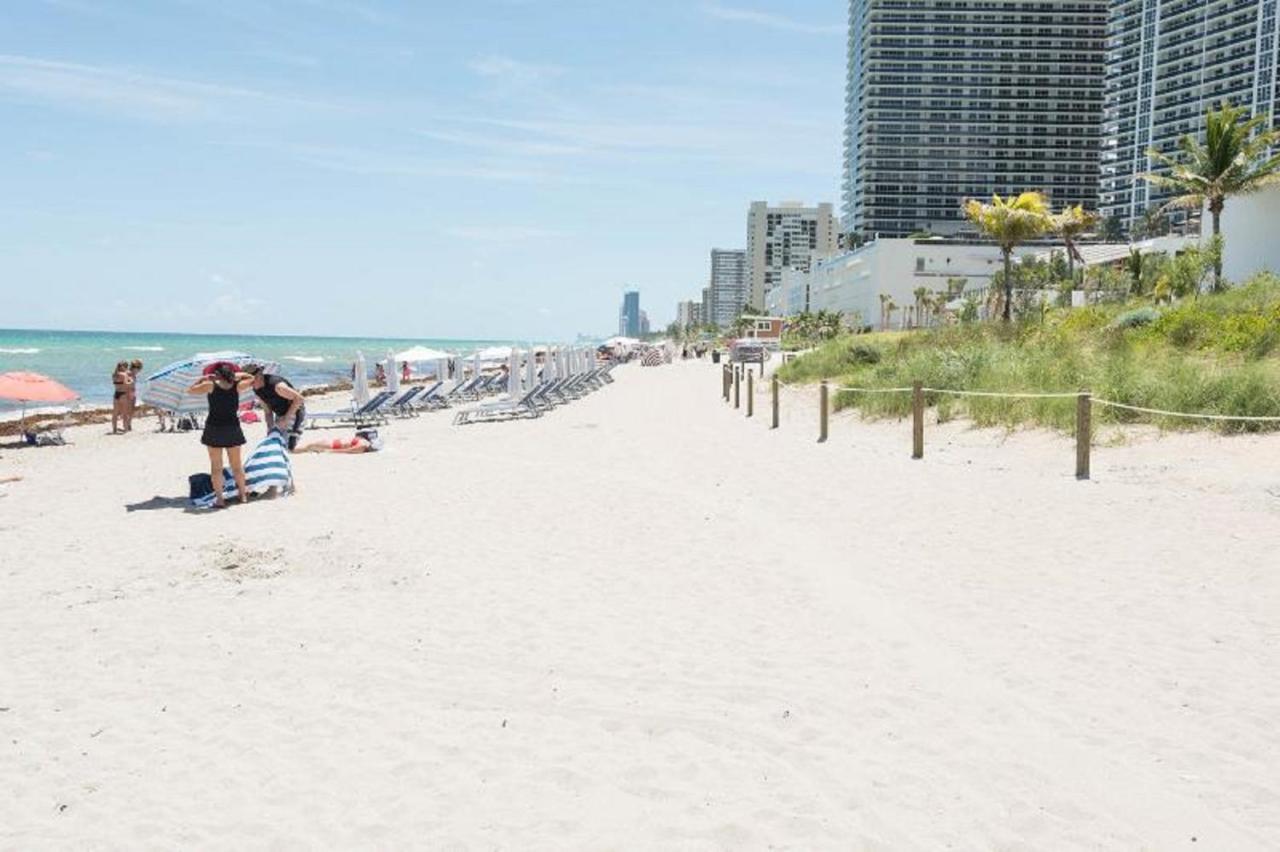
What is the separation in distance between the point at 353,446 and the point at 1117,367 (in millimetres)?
10111

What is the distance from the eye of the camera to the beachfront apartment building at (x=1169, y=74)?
111 meters

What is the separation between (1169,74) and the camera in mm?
124250

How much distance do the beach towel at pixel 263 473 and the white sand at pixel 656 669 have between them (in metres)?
0.30

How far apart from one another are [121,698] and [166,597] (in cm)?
178

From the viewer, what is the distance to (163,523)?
8438mm

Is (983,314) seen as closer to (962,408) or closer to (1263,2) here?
(962,408)

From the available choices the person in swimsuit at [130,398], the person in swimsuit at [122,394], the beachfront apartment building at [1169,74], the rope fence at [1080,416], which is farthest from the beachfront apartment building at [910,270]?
the rope fence at [1080,416]

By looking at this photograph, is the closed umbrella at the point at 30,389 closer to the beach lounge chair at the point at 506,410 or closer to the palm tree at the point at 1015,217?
the beach lounge chair at the point at 506,410

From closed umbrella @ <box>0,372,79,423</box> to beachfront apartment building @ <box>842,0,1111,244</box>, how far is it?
12429 centimetres

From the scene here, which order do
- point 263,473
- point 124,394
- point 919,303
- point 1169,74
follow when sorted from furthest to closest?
point 1169,74
point 919,303
point 124,394
point 263,473

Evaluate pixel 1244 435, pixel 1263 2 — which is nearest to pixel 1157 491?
pixel 1244 435

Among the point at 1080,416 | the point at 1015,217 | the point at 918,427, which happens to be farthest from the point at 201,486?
the point at 1015,217

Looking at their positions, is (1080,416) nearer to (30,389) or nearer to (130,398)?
(30,389)

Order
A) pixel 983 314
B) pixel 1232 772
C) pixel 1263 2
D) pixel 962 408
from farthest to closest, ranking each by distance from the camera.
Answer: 1. pixel 1263 2
2. pixel 983 314
3. pixel 962 408
4. pixel 1232 772
